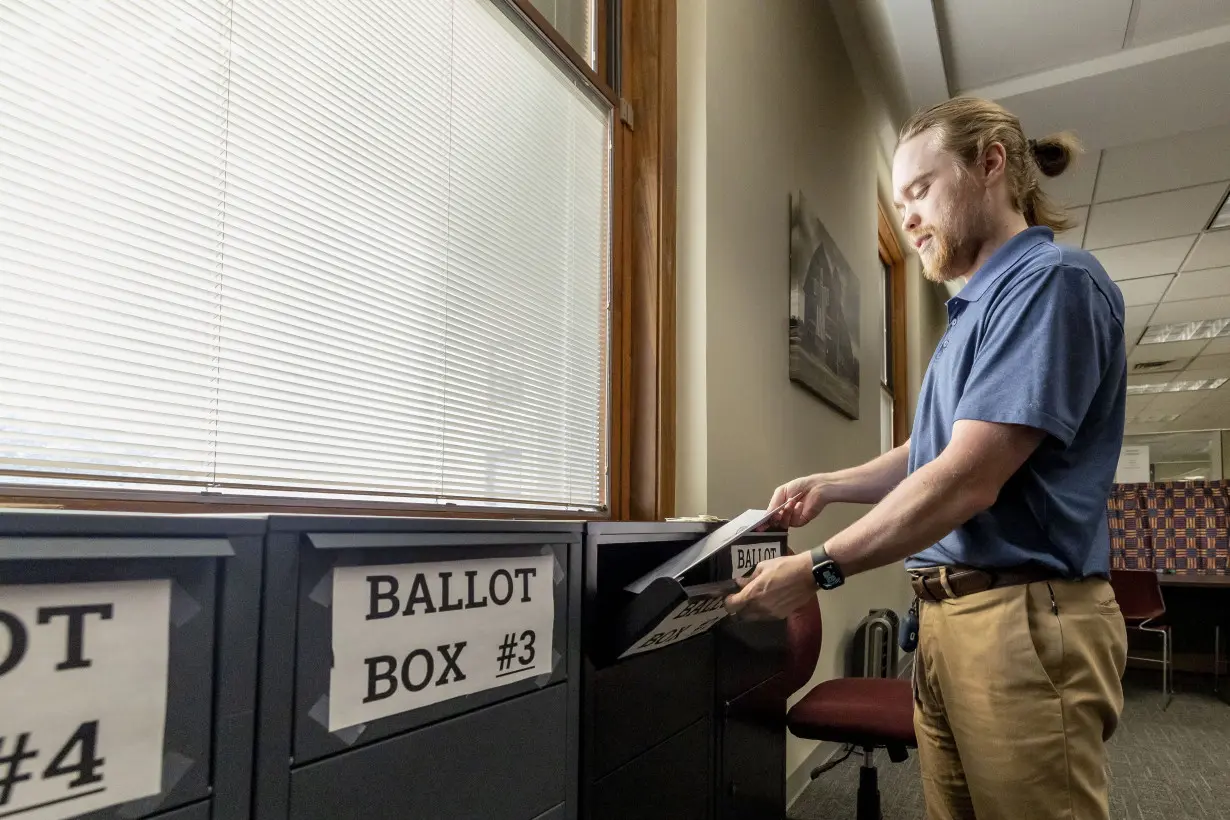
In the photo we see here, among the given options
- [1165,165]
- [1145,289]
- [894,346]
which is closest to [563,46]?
[894,346]

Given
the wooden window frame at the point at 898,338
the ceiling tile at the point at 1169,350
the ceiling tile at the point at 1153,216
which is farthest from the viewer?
the ceiling tile at the point at 1169,350

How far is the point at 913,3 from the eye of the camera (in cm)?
300

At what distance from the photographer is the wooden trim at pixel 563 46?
1.49m

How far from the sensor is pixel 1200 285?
240 inches

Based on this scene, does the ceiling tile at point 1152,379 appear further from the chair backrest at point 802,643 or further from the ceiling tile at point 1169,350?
the chair backrest at point 802,643

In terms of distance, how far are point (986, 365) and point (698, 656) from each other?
680 millimetres

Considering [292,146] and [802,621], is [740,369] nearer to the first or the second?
[802,621]

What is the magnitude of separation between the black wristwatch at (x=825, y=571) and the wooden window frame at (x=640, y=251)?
22.9 inches

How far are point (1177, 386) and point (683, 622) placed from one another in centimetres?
1079

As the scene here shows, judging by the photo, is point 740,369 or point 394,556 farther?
point 740,369

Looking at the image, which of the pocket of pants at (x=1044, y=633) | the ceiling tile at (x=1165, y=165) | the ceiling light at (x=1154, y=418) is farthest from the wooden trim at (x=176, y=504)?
the ceiling light at (x=1154, y=418)

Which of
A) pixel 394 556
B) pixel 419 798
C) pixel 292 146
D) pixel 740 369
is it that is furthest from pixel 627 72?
pixel 419 798

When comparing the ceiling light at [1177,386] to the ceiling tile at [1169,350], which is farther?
the ceiling light at [1177,386]

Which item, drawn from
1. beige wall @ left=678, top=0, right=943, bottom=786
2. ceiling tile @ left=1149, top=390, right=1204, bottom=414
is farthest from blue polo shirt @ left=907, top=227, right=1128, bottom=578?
ceiling tile @ left=1149, top=390, right=1204, bottom=414
